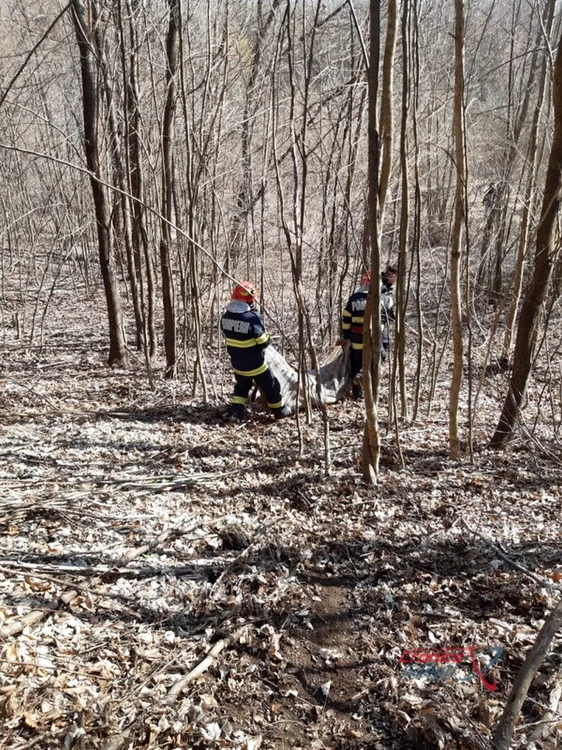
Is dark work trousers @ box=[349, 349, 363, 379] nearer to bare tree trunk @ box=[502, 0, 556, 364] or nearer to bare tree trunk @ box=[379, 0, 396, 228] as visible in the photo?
bare tree trunk @ box=[502, 0, 556, 364]

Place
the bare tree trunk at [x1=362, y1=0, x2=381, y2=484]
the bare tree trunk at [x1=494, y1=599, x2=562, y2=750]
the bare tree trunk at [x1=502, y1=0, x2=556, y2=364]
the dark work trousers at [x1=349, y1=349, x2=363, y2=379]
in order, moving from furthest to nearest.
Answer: the dark work trousers at [x1=349, y1=349, x2=363, y2=379], the bare tree trunk at [x1=502, y1=0, x2=556, y2=364], the bare tree trunk at [x1=362, y1=0, x2=381, y2=484], the bare tree trunk at [x1=494, y1=599, x2=562, y2=750]

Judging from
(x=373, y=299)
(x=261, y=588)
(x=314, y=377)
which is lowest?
(x=261, y=588)

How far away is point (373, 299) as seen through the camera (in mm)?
3812

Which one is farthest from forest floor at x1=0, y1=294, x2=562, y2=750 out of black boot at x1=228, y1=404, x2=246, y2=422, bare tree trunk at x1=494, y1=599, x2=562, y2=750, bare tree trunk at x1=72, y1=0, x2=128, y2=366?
bare tree trunk at x1=72, y1=0, x2=128, y2=366

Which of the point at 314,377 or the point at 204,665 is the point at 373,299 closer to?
the point at 204,665

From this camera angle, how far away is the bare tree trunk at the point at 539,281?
4109 millimetres

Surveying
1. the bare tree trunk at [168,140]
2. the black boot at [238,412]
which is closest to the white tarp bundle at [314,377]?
the black boot at [238,412]

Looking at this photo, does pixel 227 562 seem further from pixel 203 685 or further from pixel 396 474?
pixel 396 474

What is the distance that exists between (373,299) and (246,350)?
2295 mm

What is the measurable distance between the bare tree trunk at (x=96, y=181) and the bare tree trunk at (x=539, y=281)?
15.7ft

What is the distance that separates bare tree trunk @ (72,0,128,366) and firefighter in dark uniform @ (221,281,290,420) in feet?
7.59

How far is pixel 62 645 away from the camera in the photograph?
8.30ft

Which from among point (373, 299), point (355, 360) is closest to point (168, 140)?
point (355, 360)

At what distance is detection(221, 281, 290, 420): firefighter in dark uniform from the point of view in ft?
18.7
